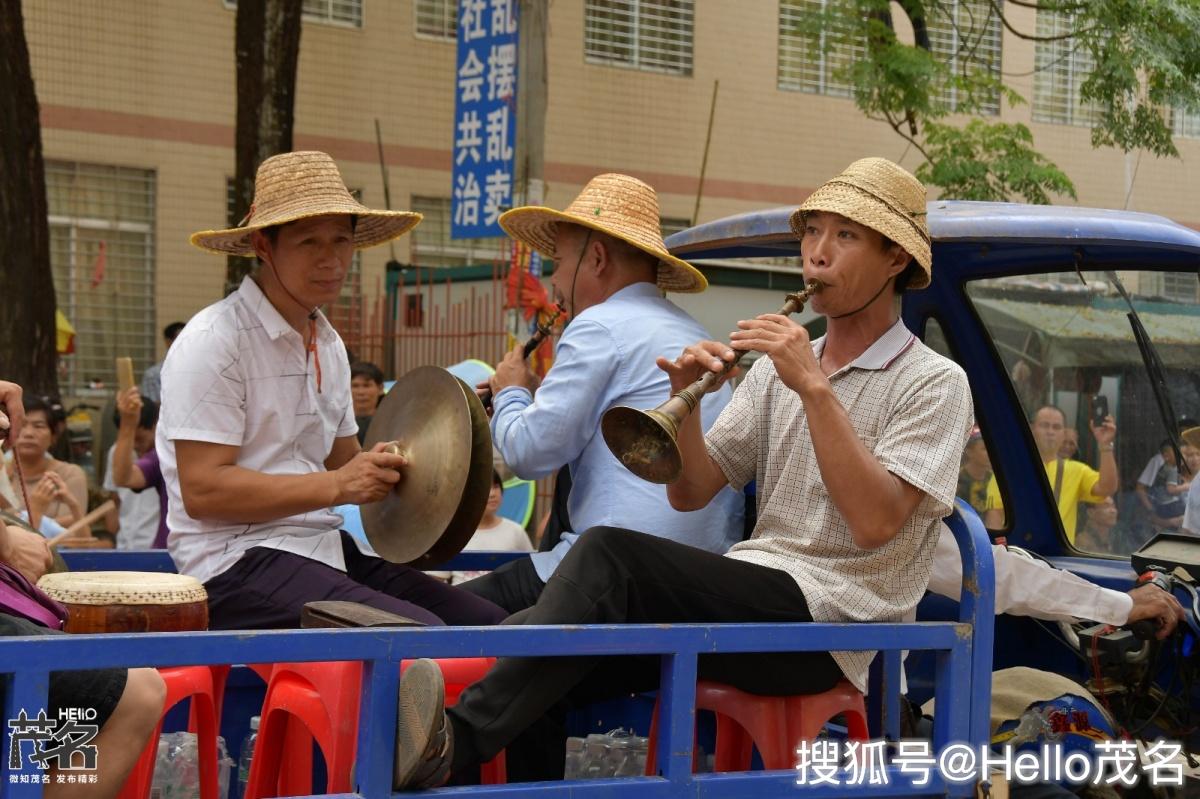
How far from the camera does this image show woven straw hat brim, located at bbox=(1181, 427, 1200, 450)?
4.11 meters

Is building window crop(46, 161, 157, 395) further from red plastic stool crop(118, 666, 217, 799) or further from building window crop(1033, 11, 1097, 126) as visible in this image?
red plastic stool crop(118, 666, 217, 799)

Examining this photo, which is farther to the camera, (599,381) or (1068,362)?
(1068,362)

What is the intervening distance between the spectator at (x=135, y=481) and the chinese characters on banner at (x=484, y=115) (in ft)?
8.44

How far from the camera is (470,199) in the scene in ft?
32.8

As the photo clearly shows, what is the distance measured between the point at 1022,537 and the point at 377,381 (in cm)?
417

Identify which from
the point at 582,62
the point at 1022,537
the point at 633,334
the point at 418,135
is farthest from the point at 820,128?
the point at 633,334

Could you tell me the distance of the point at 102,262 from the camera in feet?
46.9

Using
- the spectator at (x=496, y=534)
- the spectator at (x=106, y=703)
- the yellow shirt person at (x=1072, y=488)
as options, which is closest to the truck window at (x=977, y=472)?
the yellow shirt person at (x=1072, y=488)

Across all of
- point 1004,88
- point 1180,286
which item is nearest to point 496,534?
point 1180,286

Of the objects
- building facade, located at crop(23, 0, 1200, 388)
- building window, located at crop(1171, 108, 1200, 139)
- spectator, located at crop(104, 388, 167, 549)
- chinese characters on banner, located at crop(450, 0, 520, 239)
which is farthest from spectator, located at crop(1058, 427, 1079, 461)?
building window, located at crop(1171, 108, 1200, 139)

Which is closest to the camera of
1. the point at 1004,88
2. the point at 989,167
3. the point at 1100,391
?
the point at 1100,391

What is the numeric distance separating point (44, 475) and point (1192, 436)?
509 centimetres

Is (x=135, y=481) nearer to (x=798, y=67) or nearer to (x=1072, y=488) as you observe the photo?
(x=1072, y=488)

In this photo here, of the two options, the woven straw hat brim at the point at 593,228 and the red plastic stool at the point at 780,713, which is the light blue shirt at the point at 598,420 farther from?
the red plastic stool at the point at 780,713
